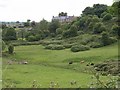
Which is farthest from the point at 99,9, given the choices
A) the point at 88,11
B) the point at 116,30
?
the point at 116,30

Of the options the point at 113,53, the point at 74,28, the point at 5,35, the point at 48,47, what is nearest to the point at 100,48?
the point at 113,53

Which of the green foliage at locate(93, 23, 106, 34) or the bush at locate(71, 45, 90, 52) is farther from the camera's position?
the green foliage at locate(93, 23, 106, 34)

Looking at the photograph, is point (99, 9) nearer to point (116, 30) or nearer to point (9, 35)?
point (9, 35)

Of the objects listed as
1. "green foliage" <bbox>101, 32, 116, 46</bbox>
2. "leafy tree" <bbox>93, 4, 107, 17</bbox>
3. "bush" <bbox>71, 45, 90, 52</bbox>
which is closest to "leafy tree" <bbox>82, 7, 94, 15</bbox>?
"leafy tree" <bbox>93, 4, 107, 17</bbox>

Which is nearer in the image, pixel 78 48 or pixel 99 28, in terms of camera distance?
pixel 78 48

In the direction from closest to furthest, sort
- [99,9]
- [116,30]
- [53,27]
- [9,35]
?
[116,30], [9,35], [53,27], [99,9]

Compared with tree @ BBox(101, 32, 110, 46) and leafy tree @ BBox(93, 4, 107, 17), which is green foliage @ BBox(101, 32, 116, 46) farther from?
leafy tree @ BBox(93, 4, 107, 17)

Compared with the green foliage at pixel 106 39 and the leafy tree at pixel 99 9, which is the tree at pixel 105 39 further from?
the leafy tree at pixel 99 9

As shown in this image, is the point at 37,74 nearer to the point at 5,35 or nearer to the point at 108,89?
the point at 108,89

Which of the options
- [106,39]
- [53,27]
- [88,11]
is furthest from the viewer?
[88,11]

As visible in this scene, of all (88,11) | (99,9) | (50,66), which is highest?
(99,9)

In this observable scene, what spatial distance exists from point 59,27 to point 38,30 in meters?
6.44

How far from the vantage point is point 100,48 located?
5828cm

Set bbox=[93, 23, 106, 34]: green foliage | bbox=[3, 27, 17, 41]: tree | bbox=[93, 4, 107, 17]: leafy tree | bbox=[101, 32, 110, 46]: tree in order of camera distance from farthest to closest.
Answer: bbox=[93, 4, 107, 17]: leafy tree < bbox=[3, 27, 17, 41]: tree < bbox=[93, 23, 106, 34]: green foliage < bbox=[101, 32, 110, 46]: tree
